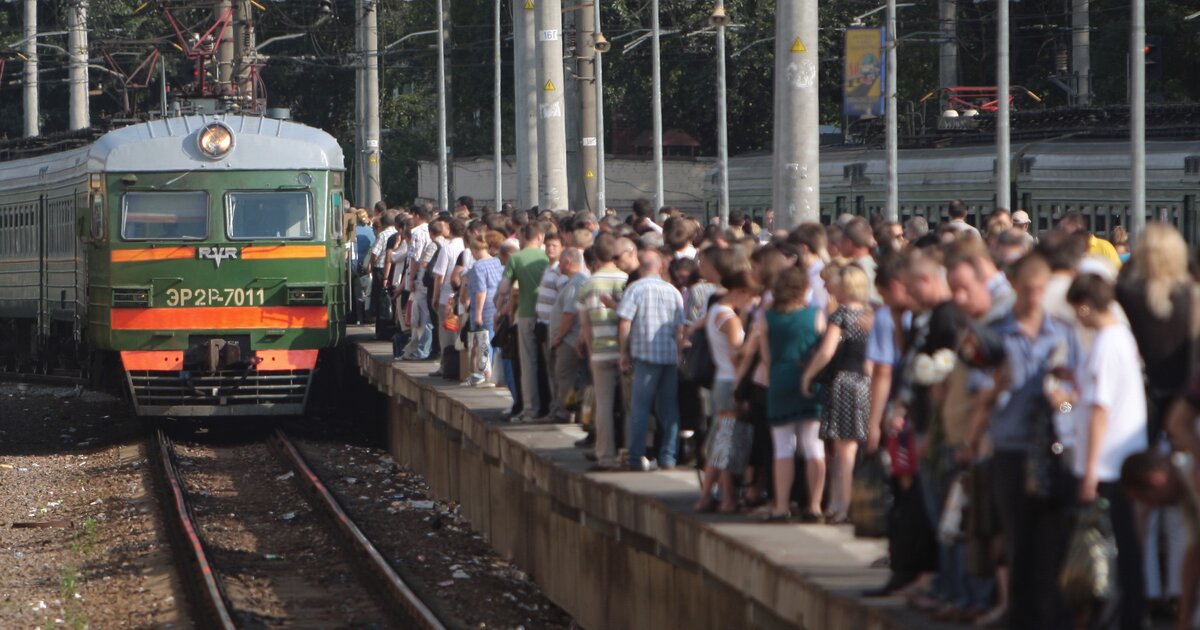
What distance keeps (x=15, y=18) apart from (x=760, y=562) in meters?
57.7

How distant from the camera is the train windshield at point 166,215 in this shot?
2027cm

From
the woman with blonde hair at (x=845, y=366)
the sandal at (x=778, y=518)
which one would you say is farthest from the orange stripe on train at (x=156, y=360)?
the woman with blonde hair at (x=845, y=366)

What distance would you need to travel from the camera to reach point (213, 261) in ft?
66.4

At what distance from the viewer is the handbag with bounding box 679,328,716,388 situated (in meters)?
10.6

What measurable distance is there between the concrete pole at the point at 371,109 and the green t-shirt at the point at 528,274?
21194mm

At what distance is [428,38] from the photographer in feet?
Result: 228

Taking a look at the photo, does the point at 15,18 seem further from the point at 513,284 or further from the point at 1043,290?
the point at 1043,290

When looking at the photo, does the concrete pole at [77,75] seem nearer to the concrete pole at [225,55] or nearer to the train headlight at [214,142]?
the concrete pole at [225,55]

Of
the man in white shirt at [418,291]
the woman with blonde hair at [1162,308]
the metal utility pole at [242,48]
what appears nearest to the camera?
the woman with blonde hair at [1162,308]

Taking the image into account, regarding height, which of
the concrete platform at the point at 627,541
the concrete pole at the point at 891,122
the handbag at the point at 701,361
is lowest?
the concrete platform at the point at 627,541

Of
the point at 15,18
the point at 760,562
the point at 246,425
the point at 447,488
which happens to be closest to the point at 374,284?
the point at 246,425

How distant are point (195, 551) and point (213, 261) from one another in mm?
6136

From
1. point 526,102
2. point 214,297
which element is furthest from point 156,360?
point 526,102

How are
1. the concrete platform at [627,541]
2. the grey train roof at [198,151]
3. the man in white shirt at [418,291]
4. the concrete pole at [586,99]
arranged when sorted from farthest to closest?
the concrete pole at [586,99] < the grey train roof at [198,151] < the man in white shirt at [418,291] < the concrete platform at [627,541]
